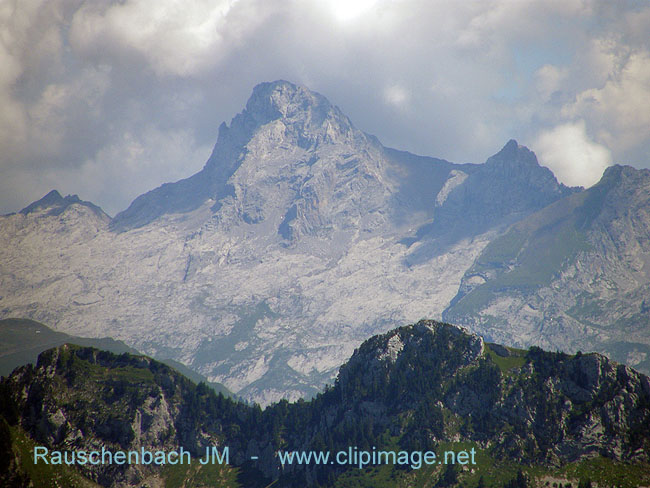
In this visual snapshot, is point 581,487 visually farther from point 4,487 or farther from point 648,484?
point 4,487

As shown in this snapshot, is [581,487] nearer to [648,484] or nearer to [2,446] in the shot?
[648,484]

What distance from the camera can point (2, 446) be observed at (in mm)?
199250

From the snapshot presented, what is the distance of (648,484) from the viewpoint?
19700 cm

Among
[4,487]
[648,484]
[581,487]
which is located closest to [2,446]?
[4,487]

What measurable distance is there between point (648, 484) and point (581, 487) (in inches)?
851

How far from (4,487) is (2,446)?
48.3 feet

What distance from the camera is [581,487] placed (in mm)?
199250

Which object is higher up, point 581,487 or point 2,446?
point 2,446

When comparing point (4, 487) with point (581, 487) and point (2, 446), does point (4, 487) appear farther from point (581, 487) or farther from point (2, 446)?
point (581, 487)

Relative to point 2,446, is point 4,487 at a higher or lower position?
lower

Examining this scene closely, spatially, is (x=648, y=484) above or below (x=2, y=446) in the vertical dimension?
below

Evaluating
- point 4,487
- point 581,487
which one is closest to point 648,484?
point 581,487

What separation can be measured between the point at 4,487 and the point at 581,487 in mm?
190279
